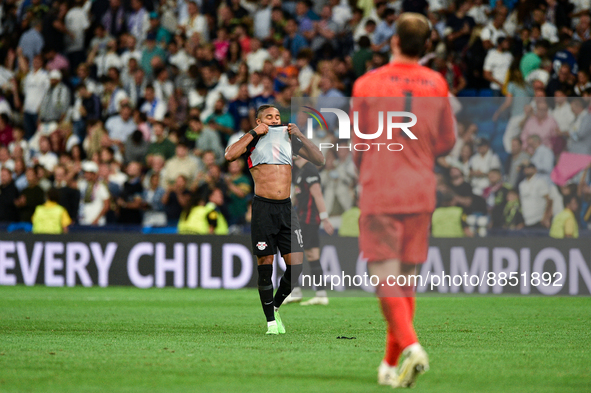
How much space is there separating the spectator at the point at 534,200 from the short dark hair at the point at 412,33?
403 inches

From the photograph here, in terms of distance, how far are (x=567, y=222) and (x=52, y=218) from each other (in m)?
9.67

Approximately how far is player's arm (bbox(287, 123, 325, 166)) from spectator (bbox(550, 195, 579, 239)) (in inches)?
279

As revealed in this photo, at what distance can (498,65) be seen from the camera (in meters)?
17.6

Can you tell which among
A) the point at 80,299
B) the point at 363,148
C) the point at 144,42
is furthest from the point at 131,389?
the point at 144,42

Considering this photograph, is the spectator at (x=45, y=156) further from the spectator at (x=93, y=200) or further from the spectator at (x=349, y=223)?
the spectator at (x=349, y=223)

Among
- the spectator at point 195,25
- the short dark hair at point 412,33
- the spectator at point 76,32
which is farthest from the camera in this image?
the spectator at point 76,32

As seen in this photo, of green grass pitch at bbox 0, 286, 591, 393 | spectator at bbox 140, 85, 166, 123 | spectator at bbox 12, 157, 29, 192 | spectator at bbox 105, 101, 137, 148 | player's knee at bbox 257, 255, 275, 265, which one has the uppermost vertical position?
spectator at bbox 140, 85, 166, 123

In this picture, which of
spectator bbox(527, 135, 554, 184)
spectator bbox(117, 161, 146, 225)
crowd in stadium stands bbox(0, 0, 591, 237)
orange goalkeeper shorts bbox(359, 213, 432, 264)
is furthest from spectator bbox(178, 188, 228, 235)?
orange goalkeeper shorts bbox(359, 213, 432, 264)

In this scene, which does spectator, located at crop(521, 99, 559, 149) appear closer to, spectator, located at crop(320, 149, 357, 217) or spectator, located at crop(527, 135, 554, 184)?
spectator, located at crop(527, 135, 554, 184)

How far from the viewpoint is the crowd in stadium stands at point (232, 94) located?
620 inches

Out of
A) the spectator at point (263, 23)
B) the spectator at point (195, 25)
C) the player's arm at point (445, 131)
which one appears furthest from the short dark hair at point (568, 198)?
the player's arm at point (445, 131)

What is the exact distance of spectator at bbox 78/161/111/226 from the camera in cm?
1834

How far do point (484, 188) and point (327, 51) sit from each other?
17.4 feet

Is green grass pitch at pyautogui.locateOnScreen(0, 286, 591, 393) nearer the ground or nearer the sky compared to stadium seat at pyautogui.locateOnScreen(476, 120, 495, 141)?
nearer the ground
